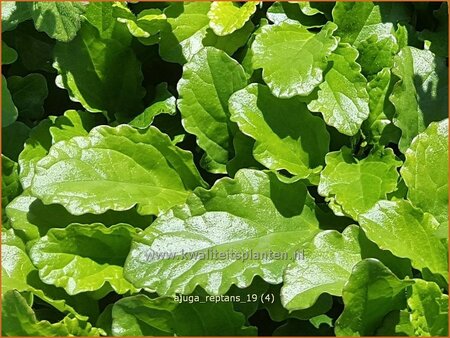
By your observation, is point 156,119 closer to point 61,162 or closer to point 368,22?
point 61,162

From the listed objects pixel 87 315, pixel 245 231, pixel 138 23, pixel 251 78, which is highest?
pixel 138 23

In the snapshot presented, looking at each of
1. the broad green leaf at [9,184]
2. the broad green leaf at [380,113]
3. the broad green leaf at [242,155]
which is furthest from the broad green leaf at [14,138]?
the broad green leaf at [380,113]

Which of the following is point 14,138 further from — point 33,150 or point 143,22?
point 143,22

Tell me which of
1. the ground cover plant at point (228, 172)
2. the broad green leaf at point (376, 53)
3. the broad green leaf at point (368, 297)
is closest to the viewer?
the broad green leaf at point (368, 297)

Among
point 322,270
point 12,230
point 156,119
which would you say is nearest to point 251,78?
point 156,119

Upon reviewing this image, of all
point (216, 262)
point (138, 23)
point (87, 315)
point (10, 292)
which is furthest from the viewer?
point (138, 23)

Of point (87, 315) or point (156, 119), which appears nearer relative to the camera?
point (87, 315)

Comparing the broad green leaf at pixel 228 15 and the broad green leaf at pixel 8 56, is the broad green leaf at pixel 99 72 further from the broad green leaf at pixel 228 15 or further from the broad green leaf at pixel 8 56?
the broad green leaf at pixel 228 15

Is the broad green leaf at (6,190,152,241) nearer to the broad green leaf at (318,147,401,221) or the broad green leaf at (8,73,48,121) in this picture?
the broad green leaf at (8,73,48,121)
